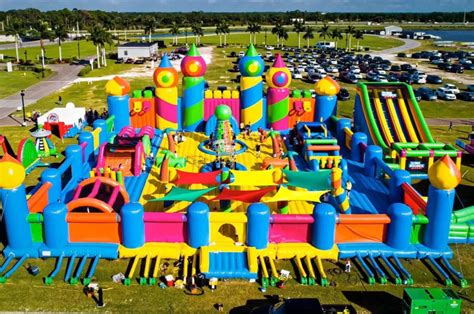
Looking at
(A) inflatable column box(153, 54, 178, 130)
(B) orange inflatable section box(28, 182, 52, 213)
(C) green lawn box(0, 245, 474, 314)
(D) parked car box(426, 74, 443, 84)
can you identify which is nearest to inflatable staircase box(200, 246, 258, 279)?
(C) green lawn box(0, 245, 474, 314)

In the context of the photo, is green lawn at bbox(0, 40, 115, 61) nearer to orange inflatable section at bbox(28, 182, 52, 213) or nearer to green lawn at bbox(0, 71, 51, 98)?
green lawn at bbox(0, 71, 51, 98)

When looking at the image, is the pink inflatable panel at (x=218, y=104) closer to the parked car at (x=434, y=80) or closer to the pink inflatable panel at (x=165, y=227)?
the pink inflatable panel at (x=165, y=227)

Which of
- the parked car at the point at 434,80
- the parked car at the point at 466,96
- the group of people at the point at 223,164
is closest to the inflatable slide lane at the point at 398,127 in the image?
the group of people at the point at 223,164

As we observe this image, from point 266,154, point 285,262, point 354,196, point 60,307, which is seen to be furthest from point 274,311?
point 266,154

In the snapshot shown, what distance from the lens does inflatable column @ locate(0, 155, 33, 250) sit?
15.1 meters

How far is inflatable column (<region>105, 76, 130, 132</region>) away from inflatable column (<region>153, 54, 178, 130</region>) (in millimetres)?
1882

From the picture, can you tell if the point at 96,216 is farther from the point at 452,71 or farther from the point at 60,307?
the point at 452,71

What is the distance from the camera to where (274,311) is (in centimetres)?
1220

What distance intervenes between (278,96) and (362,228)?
1432cm

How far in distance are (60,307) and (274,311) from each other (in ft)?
20.5

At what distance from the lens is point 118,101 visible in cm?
2812

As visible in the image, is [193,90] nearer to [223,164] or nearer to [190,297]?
[223,164]

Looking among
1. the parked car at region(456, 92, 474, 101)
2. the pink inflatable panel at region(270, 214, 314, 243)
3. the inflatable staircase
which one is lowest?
the inflatable staircase

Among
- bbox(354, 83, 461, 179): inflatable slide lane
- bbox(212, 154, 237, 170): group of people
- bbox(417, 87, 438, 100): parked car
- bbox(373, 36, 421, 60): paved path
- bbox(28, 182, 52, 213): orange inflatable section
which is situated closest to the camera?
bbox(28, 182, 52, 213): orange inflatable section
